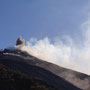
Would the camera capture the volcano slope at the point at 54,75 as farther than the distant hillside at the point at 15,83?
Yes

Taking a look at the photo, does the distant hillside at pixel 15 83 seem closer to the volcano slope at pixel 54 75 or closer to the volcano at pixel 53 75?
the volcano at pixel 53 75

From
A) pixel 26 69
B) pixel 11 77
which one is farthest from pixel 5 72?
pixel 26 69

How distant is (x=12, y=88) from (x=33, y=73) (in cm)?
6599

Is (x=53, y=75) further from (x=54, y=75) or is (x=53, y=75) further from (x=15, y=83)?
(x=15, y=83)

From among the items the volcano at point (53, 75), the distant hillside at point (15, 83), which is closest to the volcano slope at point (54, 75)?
the volcano at point (53, 75)

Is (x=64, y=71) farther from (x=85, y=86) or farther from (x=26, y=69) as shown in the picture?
(x=26, y=69)

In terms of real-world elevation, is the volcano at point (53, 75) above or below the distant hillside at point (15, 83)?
above

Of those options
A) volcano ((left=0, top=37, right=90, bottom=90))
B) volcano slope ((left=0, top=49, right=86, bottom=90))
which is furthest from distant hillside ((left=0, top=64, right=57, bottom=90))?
volcano slope ((left=0, top=49, right=86, bottom=90))

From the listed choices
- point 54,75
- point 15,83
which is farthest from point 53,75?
point 15,83

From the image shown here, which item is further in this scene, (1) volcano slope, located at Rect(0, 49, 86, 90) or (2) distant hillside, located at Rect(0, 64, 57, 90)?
(1) volcano slope, located at Rect(0, 49, 86, 90)

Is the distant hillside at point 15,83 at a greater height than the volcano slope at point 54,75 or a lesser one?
lesser

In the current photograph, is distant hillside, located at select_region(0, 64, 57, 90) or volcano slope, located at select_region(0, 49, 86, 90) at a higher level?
volcano slope, located at select_region(0, 49, 86, 90)

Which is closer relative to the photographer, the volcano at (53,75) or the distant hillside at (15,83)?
the distant hillside at (15,83)

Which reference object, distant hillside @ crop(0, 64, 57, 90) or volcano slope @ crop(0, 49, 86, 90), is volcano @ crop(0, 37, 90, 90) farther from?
distant hillside @ crop(0, 64, 57, 90)
